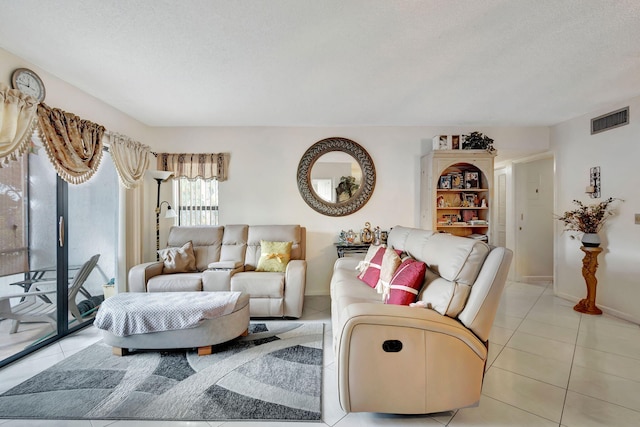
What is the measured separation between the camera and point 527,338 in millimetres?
2439

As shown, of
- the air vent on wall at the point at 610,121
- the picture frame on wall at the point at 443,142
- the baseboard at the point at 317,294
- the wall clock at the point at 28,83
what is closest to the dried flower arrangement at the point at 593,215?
the air vent on wall at the point at 610,121

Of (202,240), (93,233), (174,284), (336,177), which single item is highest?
(336,177)

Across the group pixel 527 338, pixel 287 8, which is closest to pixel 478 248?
pixel 527 338

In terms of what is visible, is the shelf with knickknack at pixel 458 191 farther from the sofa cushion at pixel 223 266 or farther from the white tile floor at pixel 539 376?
the sofa cushion at pixel 223 266

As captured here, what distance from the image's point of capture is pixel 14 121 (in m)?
1.86

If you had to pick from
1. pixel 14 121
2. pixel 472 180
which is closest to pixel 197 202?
pixel 14 121

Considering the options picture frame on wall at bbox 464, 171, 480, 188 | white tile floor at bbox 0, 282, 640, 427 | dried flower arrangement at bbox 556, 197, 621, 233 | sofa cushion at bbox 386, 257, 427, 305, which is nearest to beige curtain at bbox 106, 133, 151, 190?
white tile floor at bbox 0, 282, 640, 427

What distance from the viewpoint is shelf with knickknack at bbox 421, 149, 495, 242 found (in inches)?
133

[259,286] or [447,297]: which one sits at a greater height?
[447,297]

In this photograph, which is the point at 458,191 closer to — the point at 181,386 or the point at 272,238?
the point at 272,238

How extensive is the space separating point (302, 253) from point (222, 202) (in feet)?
4.64

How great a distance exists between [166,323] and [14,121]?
6.05 ft

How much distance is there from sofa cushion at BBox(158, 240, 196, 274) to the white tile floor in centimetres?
89

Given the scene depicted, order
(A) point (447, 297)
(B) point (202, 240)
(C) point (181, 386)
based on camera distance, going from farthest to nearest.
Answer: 1. (B) point (202, 240)
2. (C) point (181, 386)
3. (A) point (447, 297)
